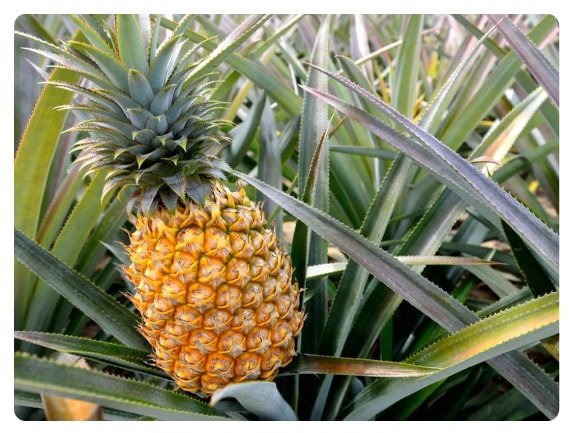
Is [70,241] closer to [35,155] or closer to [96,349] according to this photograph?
[35,155]

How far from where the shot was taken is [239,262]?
747 mm

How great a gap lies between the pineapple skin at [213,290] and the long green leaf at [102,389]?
60 millimetres

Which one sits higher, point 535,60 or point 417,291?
point 535,60

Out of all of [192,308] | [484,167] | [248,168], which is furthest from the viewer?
[248,168]

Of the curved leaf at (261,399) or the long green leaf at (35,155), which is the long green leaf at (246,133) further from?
the curved leaf at (261,399)

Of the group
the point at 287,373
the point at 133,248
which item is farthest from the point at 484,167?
the point at 133,248

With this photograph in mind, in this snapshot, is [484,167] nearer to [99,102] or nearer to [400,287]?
[400,287]

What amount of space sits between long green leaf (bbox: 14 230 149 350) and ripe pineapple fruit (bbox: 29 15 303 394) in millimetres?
98

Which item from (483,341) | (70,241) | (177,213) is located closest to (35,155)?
(70,241)

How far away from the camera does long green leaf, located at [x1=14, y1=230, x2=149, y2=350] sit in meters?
0.84

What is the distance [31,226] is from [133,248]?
355 millimetres

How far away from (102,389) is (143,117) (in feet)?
1.11

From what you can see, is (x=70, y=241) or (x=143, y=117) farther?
(x=70, y=241)
